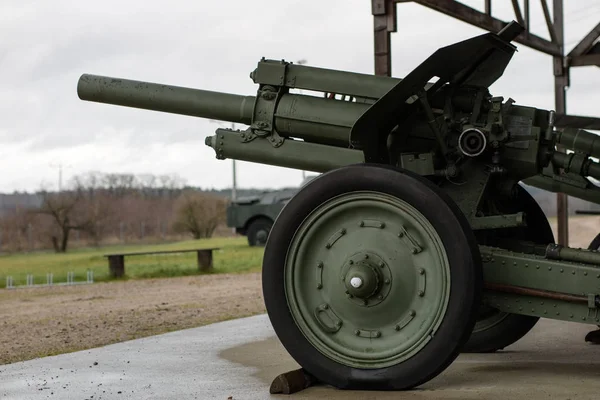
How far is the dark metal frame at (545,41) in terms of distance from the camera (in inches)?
372

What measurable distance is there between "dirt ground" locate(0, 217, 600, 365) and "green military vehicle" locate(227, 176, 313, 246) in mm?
11918

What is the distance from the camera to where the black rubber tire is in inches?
268

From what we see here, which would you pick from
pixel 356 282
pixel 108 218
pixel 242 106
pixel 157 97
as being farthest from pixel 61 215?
pixel 356 282

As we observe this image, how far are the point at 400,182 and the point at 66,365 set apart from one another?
9.39ft

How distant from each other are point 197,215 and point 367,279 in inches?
1368

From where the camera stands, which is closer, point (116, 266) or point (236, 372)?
point (236, 372)

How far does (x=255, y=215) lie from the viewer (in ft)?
108

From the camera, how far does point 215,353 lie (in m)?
7.25

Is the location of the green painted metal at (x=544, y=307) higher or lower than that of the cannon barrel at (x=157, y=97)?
lower

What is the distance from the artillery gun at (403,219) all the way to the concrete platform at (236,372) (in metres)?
0.31

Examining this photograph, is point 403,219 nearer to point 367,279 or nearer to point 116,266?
point 367,279

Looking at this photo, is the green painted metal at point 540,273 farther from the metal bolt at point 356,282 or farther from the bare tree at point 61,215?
the bare tree at point 61,215

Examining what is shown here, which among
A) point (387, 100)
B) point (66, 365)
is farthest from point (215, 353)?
point (387, 100)

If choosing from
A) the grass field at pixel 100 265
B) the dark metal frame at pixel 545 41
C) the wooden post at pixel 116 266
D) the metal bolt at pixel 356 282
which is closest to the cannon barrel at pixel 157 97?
the metal bolt at pixel 356 282
